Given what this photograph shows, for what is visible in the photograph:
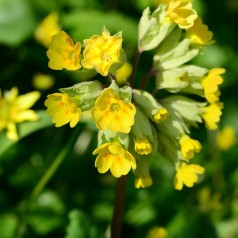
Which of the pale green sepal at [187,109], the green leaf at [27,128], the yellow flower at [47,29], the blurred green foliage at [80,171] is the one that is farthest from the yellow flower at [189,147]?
the yellow flower at [47,29]

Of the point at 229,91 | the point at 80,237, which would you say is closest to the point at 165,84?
the point at 80,237

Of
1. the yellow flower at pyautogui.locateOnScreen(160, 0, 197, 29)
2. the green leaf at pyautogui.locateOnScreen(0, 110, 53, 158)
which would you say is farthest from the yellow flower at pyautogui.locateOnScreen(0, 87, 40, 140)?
the yellow flower at pyautogui.locateOnScreen(160, 0, 197, 29)

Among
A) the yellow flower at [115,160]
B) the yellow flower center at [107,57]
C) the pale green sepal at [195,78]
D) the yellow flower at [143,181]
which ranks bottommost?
the yellow flower at [143,181]

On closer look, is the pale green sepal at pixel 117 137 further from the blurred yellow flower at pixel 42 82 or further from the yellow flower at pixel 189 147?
the blurred yellow flower at pixel 42 82

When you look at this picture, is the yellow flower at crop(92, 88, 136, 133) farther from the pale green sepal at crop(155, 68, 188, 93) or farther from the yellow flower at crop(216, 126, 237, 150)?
the yellow flower at crop(216, 126, 237, 150)

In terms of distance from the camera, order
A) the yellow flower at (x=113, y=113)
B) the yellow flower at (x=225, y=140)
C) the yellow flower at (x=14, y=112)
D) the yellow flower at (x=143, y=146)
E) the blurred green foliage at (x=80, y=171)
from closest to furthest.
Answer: the yellow flower at (x=113, y=113) < the yellow flower at (x=143, y=146) < the yellow flower at (x=14, y=112) < the blurred green foliage at (x=80, y=171) < the yellow flower at (x=225, y=140)
